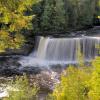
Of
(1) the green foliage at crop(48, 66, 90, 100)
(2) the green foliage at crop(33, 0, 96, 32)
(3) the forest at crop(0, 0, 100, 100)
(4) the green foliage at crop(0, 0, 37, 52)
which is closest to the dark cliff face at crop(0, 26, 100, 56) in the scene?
(3) the forest at crop(0, 0, 100, 100)

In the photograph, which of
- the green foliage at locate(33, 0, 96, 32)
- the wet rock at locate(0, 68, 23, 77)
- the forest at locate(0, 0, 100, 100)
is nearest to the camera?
the forest at locate(0, 0, 100, 100)

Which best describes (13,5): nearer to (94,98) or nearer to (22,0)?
(22,0)

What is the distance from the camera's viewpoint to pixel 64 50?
34812 mm

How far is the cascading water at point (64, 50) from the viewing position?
3401cm

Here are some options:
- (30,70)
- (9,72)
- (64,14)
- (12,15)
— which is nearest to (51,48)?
(30,70)

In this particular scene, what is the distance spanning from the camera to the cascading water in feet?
112

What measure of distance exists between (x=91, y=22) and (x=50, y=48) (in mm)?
10882

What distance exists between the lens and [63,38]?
3522 centimetres

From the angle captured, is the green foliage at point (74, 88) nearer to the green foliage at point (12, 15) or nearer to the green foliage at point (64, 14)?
the green foliage at point (12, 15)

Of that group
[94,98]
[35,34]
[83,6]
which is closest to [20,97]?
[94,98]

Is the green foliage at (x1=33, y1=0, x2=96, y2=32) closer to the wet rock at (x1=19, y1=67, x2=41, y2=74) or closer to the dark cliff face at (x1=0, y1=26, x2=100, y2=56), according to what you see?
the dark cliff face at (x1=0, y1=26, x2=100, y2=56)

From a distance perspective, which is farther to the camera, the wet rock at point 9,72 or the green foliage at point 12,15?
the wet rock at point 9,72

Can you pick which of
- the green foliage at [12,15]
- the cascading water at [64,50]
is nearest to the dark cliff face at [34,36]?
the cascading water at [64,50]

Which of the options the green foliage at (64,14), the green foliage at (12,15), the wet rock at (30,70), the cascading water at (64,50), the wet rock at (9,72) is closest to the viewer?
the green foliage at (12,15)
